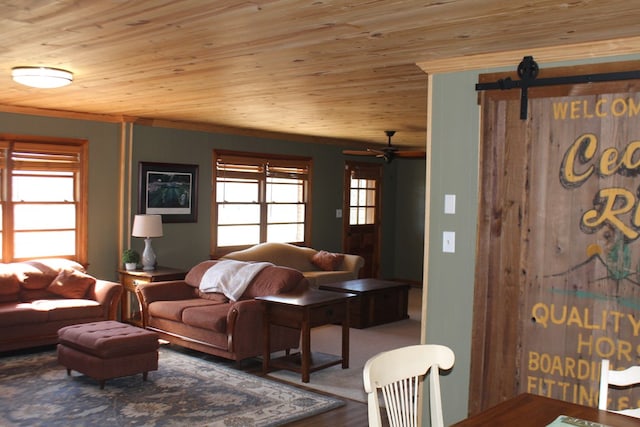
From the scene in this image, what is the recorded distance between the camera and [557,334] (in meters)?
3.40

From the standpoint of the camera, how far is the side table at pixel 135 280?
22.3 feet

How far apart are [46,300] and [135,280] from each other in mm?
957

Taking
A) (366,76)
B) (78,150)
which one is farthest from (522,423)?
(78,150)

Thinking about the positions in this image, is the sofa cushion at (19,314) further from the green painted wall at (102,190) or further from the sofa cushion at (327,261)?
the sofa cushion at (327,261)

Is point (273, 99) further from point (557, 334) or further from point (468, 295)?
point (557, 334)

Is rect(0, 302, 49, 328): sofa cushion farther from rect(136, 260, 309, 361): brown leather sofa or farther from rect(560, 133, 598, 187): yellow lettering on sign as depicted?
rect(560, 133, 598, 187): yellow lettering on sign

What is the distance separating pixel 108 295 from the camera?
20.9 feet

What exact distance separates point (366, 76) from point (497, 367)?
2004mm

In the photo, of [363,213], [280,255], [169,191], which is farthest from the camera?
[363,213]

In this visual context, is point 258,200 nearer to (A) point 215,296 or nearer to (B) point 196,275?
(B) point 196,275

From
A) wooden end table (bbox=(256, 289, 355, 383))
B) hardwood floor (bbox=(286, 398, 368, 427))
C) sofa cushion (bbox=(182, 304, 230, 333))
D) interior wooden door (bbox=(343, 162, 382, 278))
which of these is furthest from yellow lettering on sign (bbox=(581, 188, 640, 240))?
interior wooden door (bbox=(343, 162, 382, 278))

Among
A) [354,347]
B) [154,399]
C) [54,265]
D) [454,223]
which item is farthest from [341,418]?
[54,265]

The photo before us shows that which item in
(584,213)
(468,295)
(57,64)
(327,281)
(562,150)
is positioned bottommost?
(327,281)

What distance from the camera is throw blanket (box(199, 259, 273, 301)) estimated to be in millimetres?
6156
